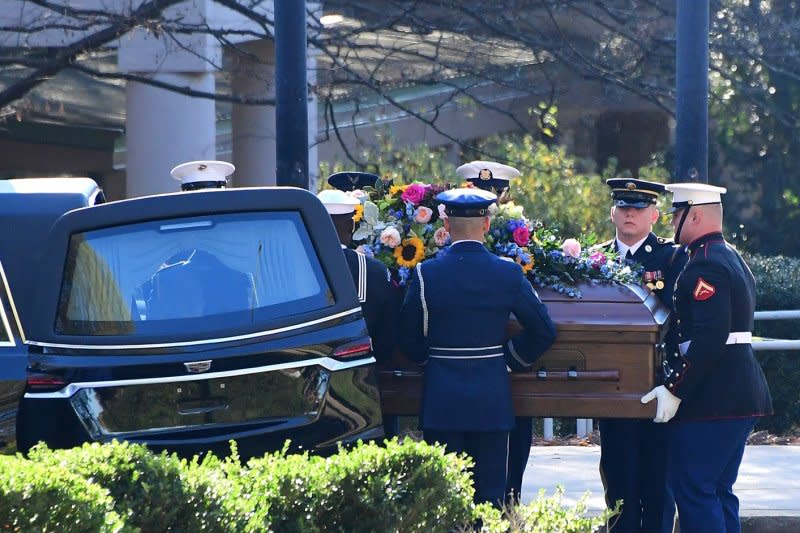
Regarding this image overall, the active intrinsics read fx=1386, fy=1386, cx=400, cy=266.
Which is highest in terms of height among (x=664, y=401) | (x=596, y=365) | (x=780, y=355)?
(x=596, y=365)

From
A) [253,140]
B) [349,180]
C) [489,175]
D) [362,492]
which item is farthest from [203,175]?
[253,140]

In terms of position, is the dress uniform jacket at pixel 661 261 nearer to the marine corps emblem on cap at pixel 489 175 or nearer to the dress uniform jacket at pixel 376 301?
the marine corps emblem on cap at pixel 489 175

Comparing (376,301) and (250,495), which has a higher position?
(376,301)

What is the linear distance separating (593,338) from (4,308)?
2.53m

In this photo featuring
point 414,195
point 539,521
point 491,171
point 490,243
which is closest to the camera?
point 539,521

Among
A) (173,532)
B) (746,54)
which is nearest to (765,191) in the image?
(746,54)

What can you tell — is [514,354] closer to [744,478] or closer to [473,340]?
[473,340]

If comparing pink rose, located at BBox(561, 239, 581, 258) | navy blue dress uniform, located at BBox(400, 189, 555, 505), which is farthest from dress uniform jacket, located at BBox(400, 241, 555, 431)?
pink rose, located at BBox(561, 239, 581, 258)

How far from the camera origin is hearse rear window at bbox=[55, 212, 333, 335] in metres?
5.43

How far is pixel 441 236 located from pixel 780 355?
460cm

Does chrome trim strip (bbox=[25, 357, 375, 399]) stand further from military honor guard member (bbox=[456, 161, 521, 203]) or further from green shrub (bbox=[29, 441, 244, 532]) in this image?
military honor guard member (bbox=[456, 161, 521, 203])

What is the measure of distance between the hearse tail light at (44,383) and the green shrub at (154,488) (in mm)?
1399

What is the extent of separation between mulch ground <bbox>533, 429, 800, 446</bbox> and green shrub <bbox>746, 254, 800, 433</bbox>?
0.11 metres

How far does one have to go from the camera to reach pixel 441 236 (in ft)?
21.6
